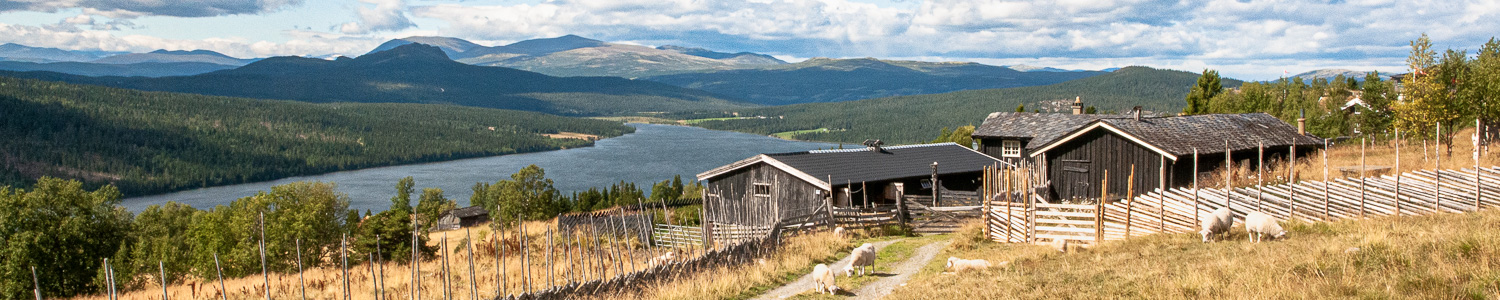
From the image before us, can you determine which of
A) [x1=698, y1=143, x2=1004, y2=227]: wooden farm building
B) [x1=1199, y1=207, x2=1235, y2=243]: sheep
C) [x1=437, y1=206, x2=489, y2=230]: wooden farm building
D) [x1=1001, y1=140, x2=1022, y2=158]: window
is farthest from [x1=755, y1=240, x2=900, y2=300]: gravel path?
[x1=437, y1=206, x2=489, y2=230]: wooden farm building

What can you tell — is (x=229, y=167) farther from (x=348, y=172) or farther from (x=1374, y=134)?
(x=1374, y=134)

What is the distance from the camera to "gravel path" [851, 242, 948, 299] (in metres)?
14.1

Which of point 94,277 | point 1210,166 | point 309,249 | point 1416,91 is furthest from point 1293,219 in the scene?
point 94,277

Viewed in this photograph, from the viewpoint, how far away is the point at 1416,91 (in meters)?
32.2

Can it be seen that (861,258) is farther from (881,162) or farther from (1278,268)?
(881,162)

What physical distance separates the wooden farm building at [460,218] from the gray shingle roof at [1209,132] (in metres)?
64.2

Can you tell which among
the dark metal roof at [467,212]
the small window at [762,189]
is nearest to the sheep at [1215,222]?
the small window at [762,189]

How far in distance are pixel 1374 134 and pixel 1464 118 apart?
37.4ft

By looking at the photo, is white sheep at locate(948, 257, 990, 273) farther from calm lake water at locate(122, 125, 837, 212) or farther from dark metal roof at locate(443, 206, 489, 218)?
calm lake water at locate(122, 125, 837, 212)

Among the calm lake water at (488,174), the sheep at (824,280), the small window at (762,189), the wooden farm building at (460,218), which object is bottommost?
the calm lake water at (488,174)

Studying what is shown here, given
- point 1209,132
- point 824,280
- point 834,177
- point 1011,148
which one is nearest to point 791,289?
point 824,280

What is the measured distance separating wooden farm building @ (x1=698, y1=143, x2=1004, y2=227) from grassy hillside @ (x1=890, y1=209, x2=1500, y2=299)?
15.2 metres

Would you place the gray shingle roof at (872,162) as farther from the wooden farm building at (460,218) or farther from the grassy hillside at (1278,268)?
the wooden farm building at (460,218)

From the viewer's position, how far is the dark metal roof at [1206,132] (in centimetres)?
2847
